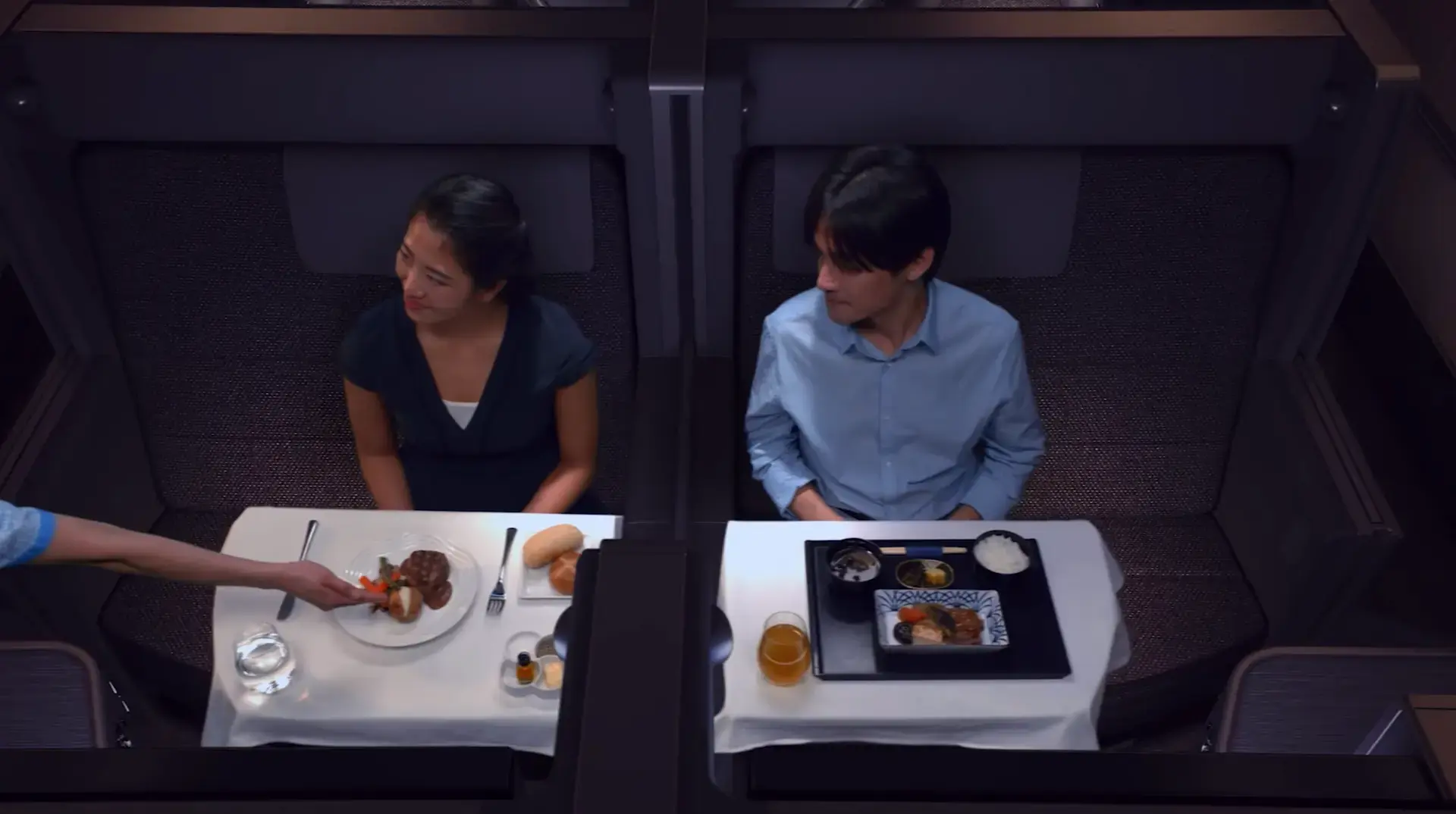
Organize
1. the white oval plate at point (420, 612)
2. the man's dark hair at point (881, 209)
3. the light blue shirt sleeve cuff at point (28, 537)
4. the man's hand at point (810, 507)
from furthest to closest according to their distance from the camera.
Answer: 1. the man's hand at point (810, 507)
2. the man's dark hair at point (881, 209)
3. the white oval plate at point (420, 612)
4. the light blue shirt sleeve cuff at point (28, 537)

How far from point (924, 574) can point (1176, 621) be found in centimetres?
72

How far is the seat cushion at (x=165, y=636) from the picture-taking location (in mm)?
1864

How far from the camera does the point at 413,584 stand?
1430mm

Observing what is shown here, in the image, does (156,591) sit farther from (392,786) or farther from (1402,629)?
(1402,629)

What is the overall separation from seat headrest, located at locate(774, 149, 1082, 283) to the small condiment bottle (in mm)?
729

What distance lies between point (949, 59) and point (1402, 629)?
155 cm

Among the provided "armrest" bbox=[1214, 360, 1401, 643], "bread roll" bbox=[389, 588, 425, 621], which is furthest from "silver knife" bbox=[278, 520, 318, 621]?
"armrest" bbox=[1214, 360, 1401, 643]

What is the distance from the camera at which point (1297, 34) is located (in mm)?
1637

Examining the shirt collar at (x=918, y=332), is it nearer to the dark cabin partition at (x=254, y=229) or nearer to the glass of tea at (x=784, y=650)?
the dark cabin partition at (x=254, y=229)

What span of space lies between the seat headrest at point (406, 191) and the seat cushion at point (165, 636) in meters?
0.55

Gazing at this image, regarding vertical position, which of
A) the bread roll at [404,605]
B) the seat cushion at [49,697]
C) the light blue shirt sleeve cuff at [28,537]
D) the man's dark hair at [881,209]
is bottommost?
the seat cushion at [49,697]

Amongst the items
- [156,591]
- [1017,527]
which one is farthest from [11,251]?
[1017,527]

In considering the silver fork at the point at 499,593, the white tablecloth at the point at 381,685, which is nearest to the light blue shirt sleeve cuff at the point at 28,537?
the white tablecloth at the point at 381,685

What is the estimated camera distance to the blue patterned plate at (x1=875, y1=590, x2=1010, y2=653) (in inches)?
52.4
